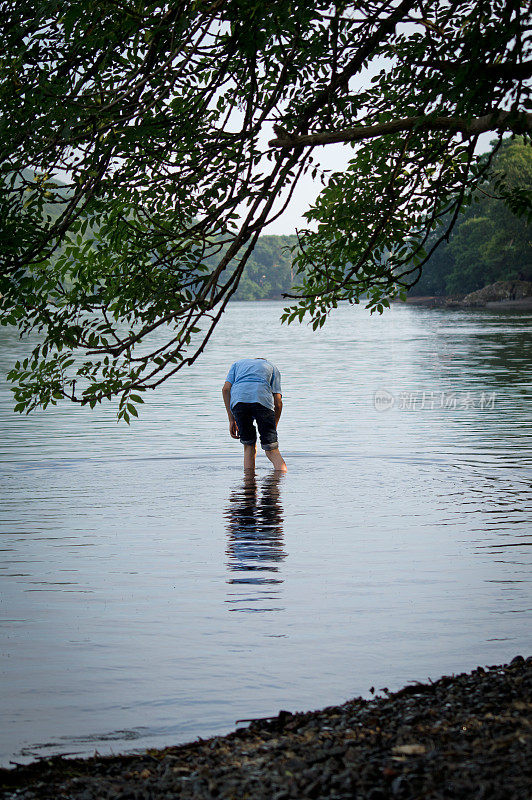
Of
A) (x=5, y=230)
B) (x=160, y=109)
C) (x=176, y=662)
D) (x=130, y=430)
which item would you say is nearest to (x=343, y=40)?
(x=160, y=109)

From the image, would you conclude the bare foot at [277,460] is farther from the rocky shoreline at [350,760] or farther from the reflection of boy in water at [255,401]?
the rocky shoreline at [350,760]

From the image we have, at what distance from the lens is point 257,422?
13289mm

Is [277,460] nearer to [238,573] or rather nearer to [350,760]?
[238,573]

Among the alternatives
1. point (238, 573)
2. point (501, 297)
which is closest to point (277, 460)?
point (238, 573)

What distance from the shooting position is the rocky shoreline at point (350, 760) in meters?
3.81

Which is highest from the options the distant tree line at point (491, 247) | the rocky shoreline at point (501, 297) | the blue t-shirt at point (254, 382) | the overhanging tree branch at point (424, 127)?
the distant tree line at point (491, 247)

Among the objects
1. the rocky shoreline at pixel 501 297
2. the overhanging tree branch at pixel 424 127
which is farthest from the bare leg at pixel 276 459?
the rocky shoreline at pixel 501 297

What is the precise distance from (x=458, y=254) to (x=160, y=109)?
11721 cm

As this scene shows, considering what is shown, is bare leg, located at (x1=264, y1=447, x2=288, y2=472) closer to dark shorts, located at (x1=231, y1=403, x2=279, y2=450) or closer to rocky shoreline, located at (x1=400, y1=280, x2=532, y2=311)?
dark shorts, located at (x1=231, y1=403, x2=279, y2=450)

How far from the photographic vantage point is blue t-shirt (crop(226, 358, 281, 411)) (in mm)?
13102

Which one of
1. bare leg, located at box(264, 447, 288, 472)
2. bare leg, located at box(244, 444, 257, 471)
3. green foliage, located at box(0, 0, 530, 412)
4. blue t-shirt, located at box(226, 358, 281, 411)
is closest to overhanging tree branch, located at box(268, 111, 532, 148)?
green foliage, located at box(0, 0, 530, 412)

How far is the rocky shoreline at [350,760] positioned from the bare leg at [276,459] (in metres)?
8.37

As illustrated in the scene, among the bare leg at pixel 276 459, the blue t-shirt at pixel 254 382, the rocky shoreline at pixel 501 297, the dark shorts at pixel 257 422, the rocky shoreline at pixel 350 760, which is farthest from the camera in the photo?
the rocky shoreline at pixel 501 297

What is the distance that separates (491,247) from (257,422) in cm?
9688
